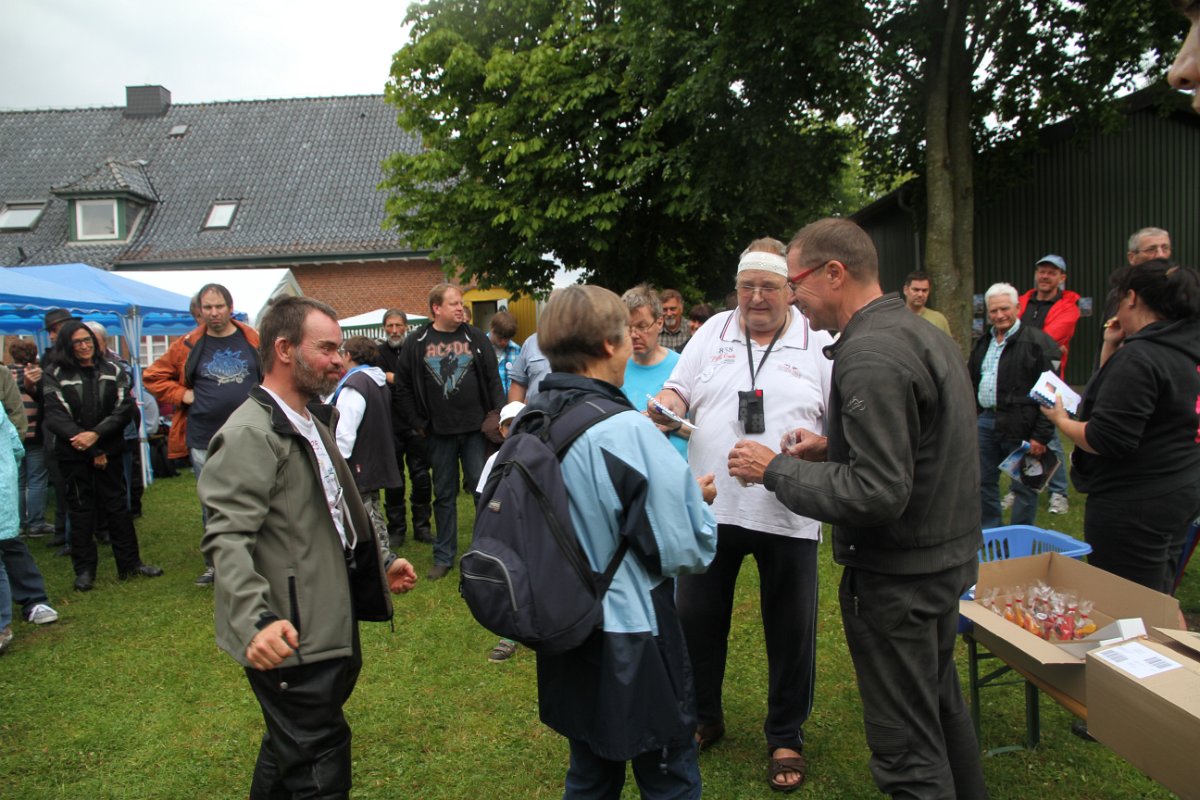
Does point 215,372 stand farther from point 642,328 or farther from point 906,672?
point 906,672

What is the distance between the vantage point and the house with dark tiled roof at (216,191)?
25.3 m

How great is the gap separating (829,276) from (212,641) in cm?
459

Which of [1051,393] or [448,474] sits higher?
[1051,393]

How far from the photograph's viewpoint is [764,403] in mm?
3221

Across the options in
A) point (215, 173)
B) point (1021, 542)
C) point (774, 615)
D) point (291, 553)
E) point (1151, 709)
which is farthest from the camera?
point (215, 173)

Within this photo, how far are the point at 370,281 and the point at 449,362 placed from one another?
68.7 ft

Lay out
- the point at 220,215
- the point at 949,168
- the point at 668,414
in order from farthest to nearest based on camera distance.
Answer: the point at 220,215, the point at 949,168, the point at 668,414

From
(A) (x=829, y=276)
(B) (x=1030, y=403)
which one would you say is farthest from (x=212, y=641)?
(B) (x=1030, y=403)

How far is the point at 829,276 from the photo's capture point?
247 cm

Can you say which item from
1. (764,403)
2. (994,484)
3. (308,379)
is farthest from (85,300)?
(994,484)

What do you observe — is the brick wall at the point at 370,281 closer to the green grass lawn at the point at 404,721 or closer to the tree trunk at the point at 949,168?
the tree trunk at the point at 949,168

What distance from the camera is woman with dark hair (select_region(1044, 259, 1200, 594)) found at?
10.2 feet

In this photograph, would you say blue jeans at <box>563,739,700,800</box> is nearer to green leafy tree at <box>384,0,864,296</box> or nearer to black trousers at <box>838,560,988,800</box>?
black trousers at <box>838,560,988,800</box>

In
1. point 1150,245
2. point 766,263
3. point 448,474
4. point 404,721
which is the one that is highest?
point 1150,245
